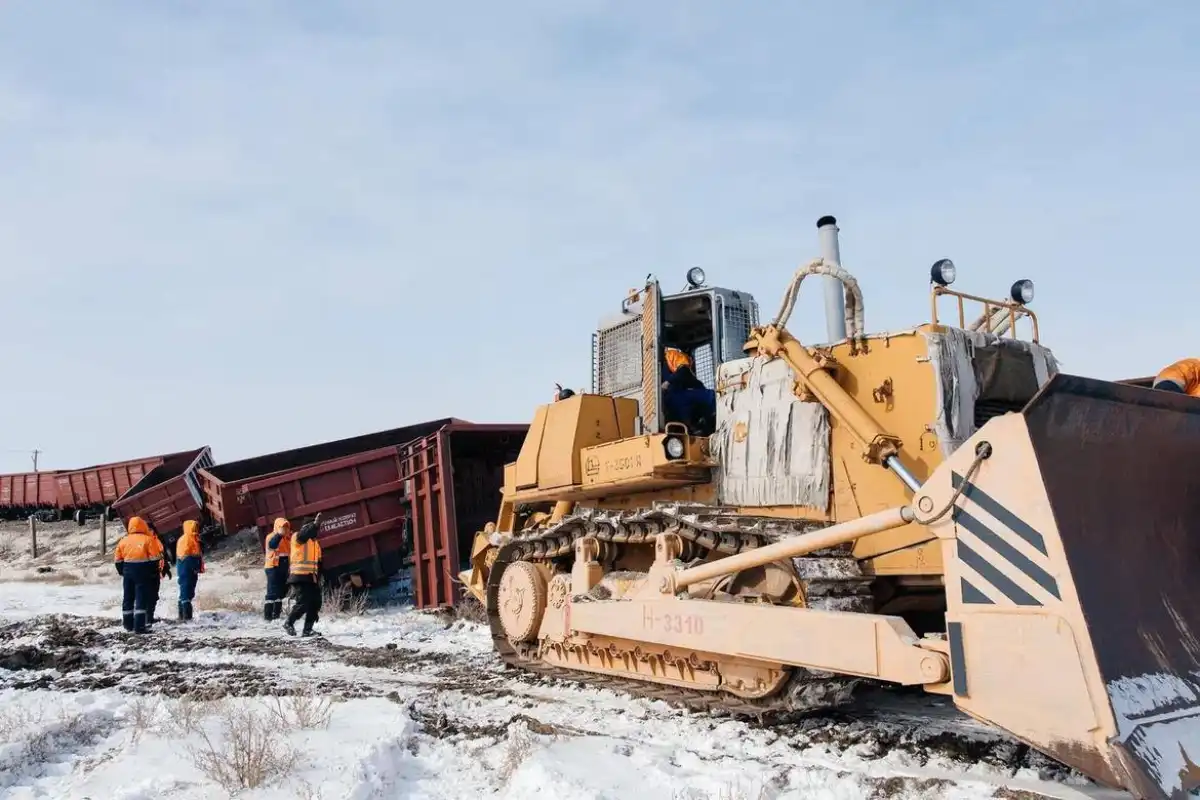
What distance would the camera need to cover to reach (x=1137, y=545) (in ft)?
12.7

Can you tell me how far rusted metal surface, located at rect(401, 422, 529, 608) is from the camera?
12.8 metres

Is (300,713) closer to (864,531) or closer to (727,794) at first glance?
(727,794)

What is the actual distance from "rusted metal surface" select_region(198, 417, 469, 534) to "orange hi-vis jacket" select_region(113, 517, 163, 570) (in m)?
1.76

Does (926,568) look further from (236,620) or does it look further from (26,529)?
(26,529)

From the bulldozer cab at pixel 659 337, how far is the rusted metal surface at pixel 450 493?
16.6 ft

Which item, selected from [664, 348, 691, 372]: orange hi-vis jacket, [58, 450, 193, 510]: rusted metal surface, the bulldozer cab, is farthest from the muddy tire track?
[58, 450, 193, 510]: rusted metal surface

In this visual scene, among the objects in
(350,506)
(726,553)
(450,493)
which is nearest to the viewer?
(726,553)

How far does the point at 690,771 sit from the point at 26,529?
26233 millimetres

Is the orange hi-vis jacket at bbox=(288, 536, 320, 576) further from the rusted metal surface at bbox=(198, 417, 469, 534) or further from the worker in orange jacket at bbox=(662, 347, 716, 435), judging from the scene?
the worker in orange jacket at bbox=(662, 347, 716, 435)

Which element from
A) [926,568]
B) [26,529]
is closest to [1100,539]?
[926,568]

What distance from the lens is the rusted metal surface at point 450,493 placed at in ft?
41.9

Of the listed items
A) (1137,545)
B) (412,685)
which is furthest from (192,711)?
(1137,545)

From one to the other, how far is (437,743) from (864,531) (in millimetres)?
2366

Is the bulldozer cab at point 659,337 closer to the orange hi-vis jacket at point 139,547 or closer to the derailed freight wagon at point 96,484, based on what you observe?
the orange hi-vis jacket at point 139,547
